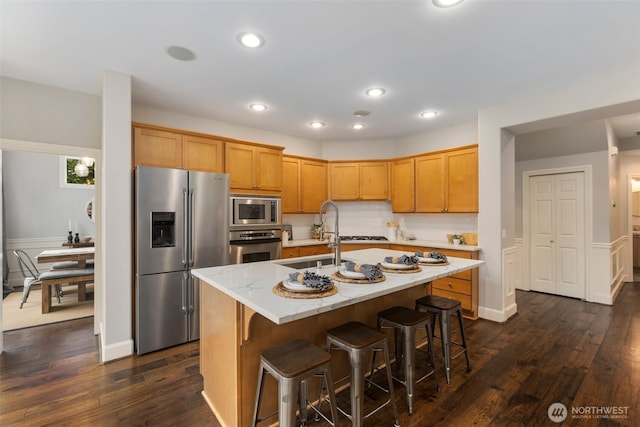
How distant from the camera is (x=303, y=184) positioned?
492cm

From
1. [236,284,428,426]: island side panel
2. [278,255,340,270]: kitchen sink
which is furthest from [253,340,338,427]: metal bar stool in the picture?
[278,255,340,270]: kitchen sink

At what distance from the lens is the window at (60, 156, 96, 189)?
5.74m

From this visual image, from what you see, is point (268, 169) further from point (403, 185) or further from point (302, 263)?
point (403, 185)

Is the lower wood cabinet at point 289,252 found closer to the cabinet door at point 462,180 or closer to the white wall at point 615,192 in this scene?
the cabinet door at point 462,180

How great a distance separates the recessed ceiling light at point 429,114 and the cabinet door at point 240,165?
2377 millimetres

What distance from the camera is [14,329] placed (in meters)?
3.45

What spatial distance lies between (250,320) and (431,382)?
165cm

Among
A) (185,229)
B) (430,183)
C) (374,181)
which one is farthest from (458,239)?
(185,229)

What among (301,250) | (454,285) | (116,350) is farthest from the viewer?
(301,250)

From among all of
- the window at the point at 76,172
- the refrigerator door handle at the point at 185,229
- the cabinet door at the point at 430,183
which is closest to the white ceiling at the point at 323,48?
the cabinet door at the point at 430,183

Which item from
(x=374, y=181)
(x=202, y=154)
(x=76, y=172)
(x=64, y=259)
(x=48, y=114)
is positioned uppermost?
(x=48, y=114)

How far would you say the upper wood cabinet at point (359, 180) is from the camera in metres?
5.11

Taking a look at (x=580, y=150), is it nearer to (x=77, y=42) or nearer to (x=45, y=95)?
(x=77, y=42)

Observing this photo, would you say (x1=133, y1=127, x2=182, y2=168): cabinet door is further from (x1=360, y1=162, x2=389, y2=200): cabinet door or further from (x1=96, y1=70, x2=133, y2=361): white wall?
(x1=360, y1=162, x2=389, y2=200): cabinet door
